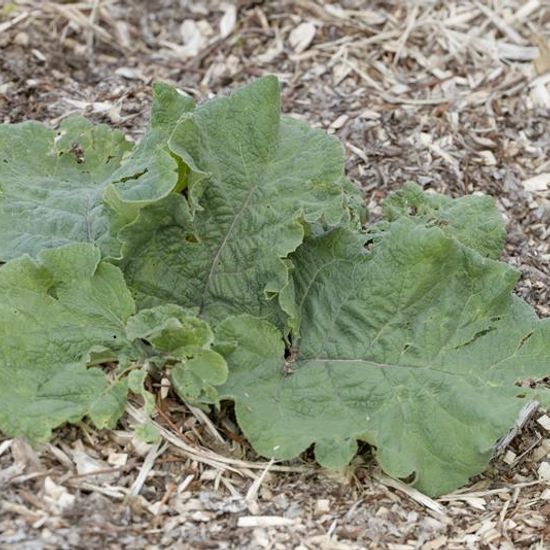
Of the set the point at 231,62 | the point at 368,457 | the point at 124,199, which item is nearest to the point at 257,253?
the point at 124,199

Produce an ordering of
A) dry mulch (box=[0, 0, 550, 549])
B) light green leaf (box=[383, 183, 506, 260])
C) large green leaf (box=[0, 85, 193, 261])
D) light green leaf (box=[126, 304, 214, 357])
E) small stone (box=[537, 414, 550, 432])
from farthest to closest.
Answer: light green leaf (box=[383, 183, 506, 260]) < small stone (box=[537, 414, 550, 432]) < large green leaf (box=[0, 85, 193, 261]) < light green leaf (box=[126, 304, 214, 357]) < dry mulch (box=[0, 0, 550, 549])

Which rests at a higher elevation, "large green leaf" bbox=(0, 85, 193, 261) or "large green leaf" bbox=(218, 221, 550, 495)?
"large green leaf" bbox=(0, 85, 193, 261)

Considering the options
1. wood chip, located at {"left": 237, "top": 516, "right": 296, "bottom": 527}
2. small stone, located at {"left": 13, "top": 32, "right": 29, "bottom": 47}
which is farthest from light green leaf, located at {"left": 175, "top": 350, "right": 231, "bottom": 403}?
small stone, located at {"left": 13, "top": 32, "right": 29, "bottom": 47}

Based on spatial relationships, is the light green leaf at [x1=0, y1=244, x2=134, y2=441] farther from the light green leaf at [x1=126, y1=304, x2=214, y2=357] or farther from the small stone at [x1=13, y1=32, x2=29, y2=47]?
the small stone at [x1=13, y1=32, x2=29, y2=47]

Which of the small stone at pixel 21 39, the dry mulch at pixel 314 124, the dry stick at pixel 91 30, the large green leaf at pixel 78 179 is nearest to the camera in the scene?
the dry mulch at pixel 314 124

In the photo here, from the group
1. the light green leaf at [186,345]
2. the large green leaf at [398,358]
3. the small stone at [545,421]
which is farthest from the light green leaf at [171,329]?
the small stone at [545,421]

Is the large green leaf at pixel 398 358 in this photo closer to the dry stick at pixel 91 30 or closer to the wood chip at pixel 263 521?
the wood chip at pixel 263 521

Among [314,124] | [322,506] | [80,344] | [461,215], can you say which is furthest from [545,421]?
[314,124]

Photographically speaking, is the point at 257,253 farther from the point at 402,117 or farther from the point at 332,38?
the point at 332,38
